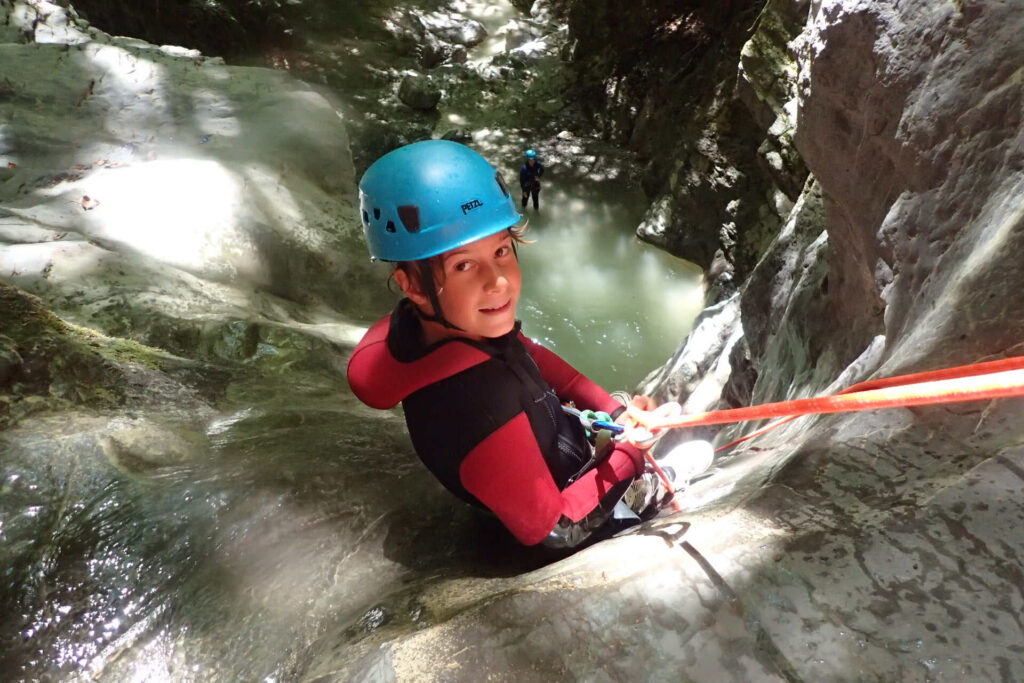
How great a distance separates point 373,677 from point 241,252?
5698 millimetres

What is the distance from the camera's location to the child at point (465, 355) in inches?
75.5

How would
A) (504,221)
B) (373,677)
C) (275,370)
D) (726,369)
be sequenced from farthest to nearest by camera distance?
(726,369)
(275,370)
(504,221)
(373,677)

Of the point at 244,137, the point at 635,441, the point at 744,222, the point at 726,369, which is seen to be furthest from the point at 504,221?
the point at 744,222

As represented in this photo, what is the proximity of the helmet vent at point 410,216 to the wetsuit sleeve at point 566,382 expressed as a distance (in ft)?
3.28

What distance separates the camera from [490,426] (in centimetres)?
192

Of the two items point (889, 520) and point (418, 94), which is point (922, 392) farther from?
point (418, 94)

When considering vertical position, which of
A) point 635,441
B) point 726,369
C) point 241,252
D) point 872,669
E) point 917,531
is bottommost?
point 241,252

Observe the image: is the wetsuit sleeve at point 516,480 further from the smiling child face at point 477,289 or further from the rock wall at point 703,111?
the rock wall at point 703,111

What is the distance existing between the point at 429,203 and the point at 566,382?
124 centimetres

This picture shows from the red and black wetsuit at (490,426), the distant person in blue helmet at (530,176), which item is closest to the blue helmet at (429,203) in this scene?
the red and black wetsuit at (490,426)

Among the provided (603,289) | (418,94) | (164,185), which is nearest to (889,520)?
(164,185)

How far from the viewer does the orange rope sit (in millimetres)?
1059

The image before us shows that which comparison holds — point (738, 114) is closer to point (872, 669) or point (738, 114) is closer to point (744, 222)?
point (744, 222)

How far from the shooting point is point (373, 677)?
1.46 metres
